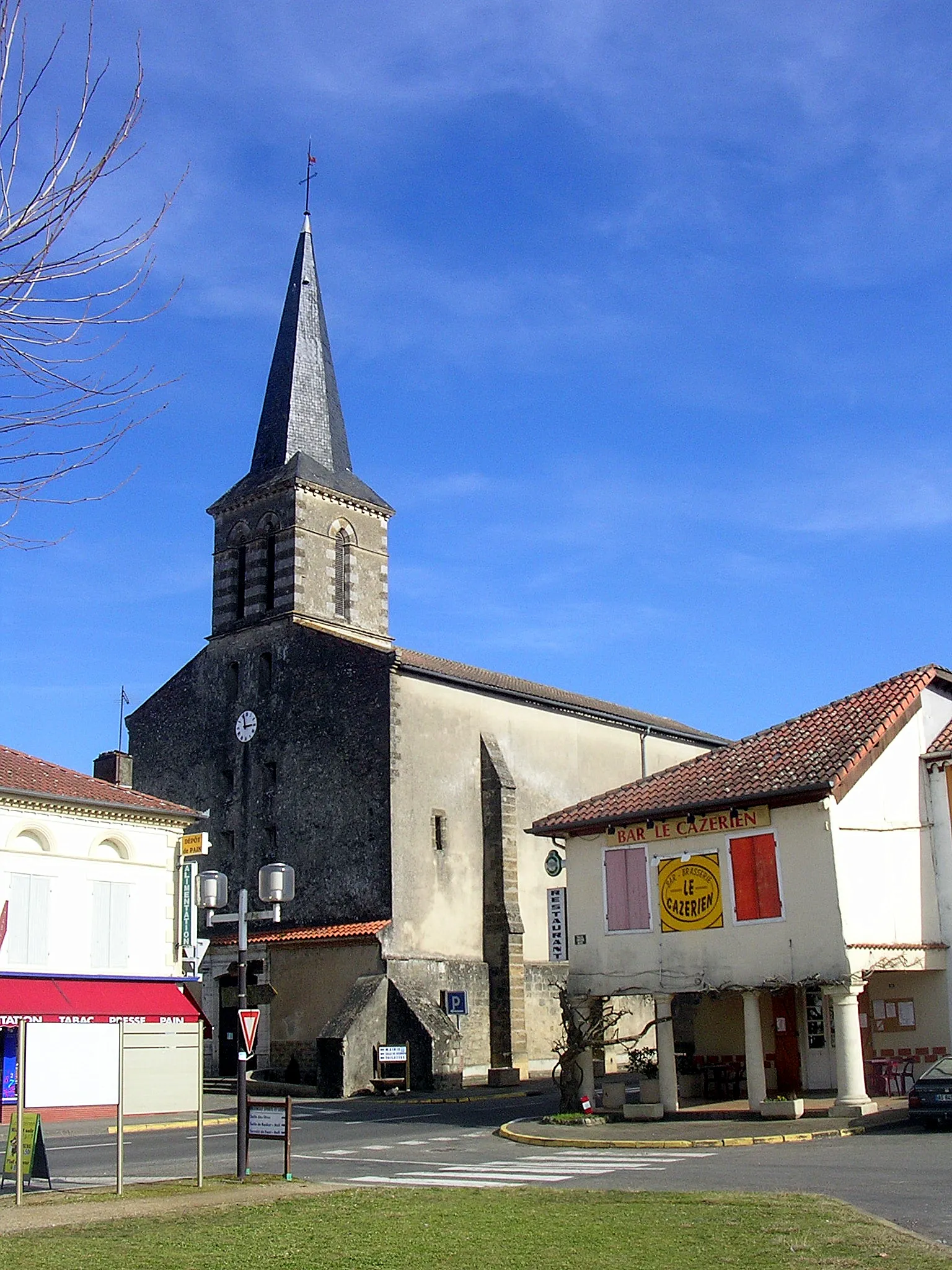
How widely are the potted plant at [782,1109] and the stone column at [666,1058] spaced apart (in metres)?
1.92

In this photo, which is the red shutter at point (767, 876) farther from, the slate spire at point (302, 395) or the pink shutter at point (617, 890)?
Answer: the slate spire at point (302, 395)

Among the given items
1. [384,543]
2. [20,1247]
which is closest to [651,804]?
[20,1247]

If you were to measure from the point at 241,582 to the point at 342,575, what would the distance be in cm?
321

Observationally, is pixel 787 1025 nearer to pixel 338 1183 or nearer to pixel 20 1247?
pixel 338 1183

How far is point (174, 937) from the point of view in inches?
1201

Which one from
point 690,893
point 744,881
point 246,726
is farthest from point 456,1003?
point 744,881

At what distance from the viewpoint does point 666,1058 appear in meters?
22.5

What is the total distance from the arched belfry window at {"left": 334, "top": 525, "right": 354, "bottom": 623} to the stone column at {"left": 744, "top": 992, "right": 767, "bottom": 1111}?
21546 millimetres

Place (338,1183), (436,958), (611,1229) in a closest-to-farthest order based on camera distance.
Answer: (611,1229) → (338,1183) → (436,958)

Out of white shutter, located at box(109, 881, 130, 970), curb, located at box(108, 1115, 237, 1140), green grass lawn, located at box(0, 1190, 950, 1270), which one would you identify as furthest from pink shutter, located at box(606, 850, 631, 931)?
white shutter, located at box(109, 881, 130, 970)

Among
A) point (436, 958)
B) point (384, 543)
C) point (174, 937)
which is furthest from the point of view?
point (384, 543)

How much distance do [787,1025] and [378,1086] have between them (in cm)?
1110

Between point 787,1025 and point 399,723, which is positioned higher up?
point 399,723

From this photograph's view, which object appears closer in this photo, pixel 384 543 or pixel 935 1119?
pixel 935 1119
